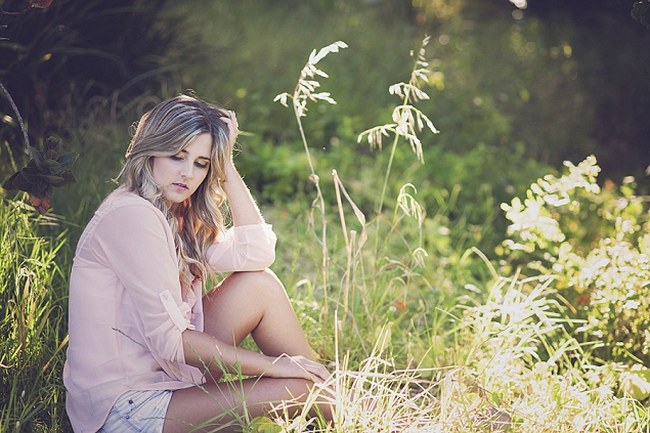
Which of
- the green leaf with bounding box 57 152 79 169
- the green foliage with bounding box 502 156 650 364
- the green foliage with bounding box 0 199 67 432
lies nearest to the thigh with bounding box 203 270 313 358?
the green foliage with bounding box 0 199 67 432

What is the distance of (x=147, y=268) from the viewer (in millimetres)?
2570

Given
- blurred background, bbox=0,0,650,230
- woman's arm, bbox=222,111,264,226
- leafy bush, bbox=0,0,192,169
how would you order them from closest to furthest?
woman's arm, bbox=222,111,264,226, leafy bush, bbox=0,0,192,169, blurred background, bbox=0,0,650,230

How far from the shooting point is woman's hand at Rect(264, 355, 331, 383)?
109 inches

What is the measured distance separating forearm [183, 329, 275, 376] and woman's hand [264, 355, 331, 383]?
0.08 ft

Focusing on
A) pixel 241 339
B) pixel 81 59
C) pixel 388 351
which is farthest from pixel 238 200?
pixel 81 59

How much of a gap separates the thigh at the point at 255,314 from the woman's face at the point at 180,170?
0.35 meters

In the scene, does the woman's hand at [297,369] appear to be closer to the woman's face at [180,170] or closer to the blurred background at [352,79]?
the woman's face at [180,170]

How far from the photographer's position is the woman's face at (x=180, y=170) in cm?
276

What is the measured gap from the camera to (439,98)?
6.77 metres

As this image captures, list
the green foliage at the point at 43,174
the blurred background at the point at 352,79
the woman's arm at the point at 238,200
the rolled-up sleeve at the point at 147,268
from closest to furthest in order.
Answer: the rolled-up sleeve at the point at 147,268 → the green foliage at the point at 43,174 → the woman's arm at the point at 238,200 → the blurred background at the point at 352,79

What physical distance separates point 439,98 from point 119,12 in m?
2.50

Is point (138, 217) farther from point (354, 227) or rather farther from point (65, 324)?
point (354, 227)

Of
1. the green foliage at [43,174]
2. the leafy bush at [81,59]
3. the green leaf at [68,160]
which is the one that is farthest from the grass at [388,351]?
the leafy bush at [81,59]

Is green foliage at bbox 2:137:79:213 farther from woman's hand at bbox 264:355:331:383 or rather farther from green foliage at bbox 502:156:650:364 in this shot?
green foliage at bbox 502:156:650:364
